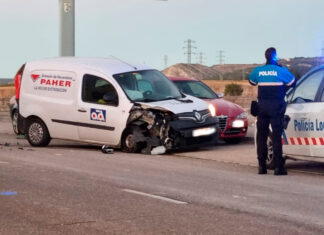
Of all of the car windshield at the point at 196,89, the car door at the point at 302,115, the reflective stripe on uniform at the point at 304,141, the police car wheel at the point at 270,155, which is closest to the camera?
the reflective stripe on uniform at the point at 304,141

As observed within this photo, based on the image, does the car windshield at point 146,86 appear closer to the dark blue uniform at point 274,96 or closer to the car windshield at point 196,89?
the car windshield at point 196,89

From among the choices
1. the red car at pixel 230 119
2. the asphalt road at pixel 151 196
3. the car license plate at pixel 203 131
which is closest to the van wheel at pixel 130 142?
the asphalt road at pixel 151 196

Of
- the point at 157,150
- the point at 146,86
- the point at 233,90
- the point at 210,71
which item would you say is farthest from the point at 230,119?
the point at 210,71

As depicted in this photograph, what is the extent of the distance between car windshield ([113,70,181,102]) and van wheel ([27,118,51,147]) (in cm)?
209

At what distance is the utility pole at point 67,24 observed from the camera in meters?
33.2

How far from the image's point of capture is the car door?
526 inches

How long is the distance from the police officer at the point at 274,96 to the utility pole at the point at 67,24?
20477 millimetres

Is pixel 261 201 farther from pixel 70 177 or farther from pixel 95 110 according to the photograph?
pixel 95 110

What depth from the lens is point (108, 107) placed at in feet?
56.7

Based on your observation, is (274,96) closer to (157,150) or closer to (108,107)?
(157,150)

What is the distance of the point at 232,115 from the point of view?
1886 cm

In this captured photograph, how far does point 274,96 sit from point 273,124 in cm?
43

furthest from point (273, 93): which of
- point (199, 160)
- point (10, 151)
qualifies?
point (10, 151)

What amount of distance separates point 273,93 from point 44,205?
5.12m
